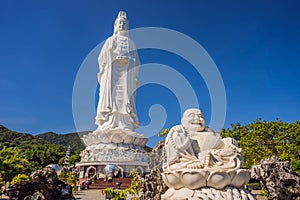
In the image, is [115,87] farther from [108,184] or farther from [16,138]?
[16,138]

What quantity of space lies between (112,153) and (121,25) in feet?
38.4

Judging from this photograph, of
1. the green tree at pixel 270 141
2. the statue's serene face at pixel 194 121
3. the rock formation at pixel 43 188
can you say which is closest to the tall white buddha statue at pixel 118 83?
the green tree at pixel 270 141

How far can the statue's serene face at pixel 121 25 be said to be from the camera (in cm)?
2384

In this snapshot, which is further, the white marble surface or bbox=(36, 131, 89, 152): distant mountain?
bbox=(36, 131, 89, 152): distant mountain

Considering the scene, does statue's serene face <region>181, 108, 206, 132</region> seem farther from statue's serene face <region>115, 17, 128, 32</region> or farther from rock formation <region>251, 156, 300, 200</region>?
statue's serene face <region>115, 17, 128, 32</region>

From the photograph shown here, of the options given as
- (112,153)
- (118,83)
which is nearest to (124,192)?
(112,153)

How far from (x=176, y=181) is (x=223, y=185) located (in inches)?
28.1

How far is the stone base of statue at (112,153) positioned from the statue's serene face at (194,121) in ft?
45.8

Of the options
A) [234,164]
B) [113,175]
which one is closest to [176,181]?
[234,164]

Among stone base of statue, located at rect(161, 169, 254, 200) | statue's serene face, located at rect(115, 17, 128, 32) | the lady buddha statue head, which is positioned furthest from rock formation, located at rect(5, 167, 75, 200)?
statue's serene face, located at rect(115, 17, 128, 32)

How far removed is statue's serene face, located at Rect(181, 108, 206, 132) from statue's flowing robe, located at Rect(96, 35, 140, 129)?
16.6 m

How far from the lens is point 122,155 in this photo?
19219 mm

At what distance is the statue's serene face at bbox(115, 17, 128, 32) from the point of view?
2384cm

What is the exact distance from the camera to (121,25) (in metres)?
23.9
